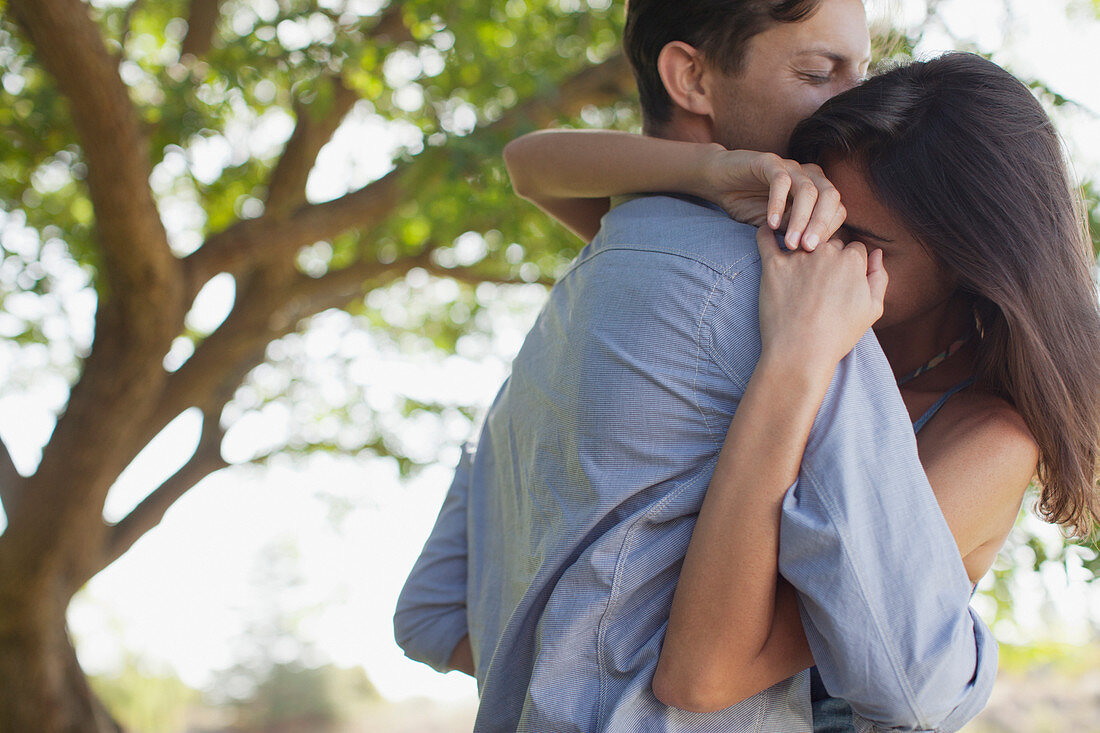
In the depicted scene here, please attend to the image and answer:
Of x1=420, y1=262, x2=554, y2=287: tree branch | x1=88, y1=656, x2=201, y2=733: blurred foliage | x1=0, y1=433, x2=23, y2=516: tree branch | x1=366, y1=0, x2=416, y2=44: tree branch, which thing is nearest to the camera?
x1=366, y1=0, x2=416, y2=44: tree branch

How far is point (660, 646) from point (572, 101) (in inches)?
157

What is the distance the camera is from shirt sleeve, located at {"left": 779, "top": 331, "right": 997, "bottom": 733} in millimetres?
1059

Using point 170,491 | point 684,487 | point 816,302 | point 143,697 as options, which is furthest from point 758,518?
point 143,697

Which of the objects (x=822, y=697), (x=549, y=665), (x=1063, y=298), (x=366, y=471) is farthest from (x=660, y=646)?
(x=366, y=471)

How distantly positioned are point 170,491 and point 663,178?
672 centimetres

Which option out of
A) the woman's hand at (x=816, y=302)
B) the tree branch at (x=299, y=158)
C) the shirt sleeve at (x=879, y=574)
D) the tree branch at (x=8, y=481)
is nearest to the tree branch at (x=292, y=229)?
the tree branch at (x=299, y=158)

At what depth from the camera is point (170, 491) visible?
7.26m

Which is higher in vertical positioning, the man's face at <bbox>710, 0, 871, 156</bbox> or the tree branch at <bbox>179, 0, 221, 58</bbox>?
the man's face at <bbox>710, 0, 871, 156</bbox>

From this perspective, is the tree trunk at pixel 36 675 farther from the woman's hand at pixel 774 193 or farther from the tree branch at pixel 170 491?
the woman's hand at pixel 774 193

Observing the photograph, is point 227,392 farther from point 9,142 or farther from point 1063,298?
point 1063,298

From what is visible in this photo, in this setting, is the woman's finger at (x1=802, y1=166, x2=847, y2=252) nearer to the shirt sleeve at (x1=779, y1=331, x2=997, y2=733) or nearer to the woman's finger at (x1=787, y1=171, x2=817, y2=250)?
the woman's finger at (x1=787, y1=171, x2=817, y2=250)

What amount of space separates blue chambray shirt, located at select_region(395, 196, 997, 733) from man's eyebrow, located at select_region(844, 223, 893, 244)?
8.2 inches

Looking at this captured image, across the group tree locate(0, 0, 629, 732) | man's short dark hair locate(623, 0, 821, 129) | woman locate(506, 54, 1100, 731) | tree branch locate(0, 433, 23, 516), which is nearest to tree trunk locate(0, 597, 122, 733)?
tree locate(0, 0, 629, 732)

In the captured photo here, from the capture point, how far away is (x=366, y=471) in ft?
28.3
